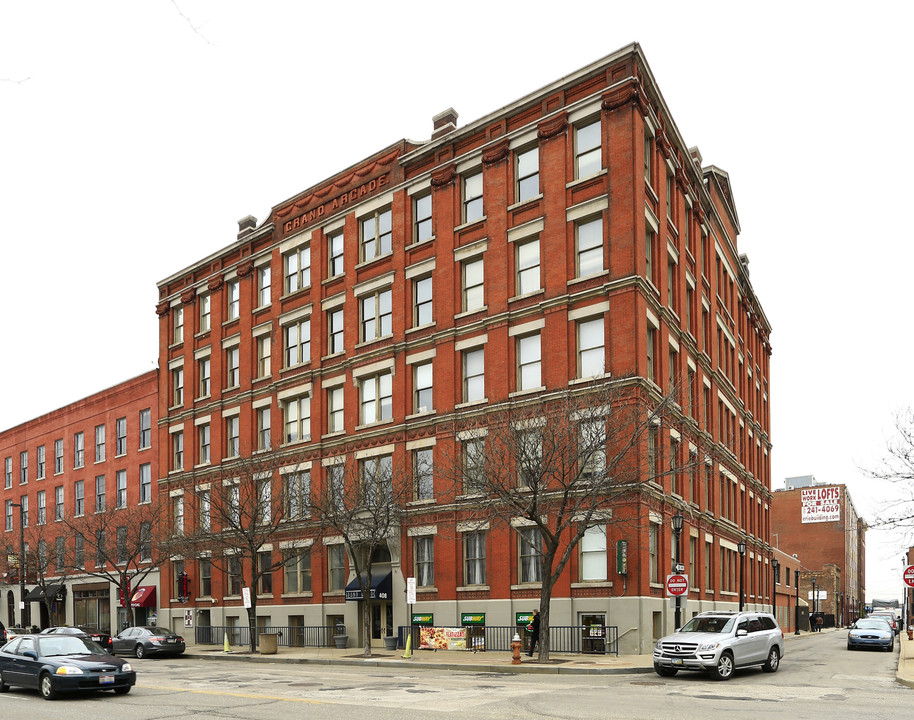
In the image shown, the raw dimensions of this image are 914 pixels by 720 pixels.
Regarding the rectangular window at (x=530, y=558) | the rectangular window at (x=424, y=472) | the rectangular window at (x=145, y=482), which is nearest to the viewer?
the rectangular window at (x=530, y=558)

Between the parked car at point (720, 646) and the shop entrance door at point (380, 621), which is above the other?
the parked car at point (720, 646)

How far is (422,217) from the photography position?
42.8 m

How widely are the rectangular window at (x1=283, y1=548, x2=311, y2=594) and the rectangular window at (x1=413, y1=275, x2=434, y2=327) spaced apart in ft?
39.3

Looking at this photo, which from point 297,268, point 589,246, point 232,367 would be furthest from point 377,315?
point 232,367

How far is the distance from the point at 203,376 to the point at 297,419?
9538 millimetres

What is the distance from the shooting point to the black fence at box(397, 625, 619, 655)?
33.2 m

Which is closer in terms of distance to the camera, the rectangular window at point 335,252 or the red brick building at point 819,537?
the rectangular window at point 335,252

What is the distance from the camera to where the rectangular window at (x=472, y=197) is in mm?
40656

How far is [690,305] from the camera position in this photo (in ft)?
147

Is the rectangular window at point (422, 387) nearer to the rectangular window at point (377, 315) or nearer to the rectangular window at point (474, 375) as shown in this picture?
the rectangular window at point (474, 375)

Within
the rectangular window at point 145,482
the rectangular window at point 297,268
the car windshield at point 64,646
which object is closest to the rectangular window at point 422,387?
the rectangular window at point 297,268

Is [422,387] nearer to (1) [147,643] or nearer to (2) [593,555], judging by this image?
(2) [593,555]

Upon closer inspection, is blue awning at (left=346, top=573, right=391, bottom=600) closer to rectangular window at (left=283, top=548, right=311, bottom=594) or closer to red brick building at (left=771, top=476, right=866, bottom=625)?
rectangular window at (left=283, top=548, right=311, bottom=594)

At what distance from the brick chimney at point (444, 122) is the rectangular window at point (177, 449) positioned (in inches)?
937
